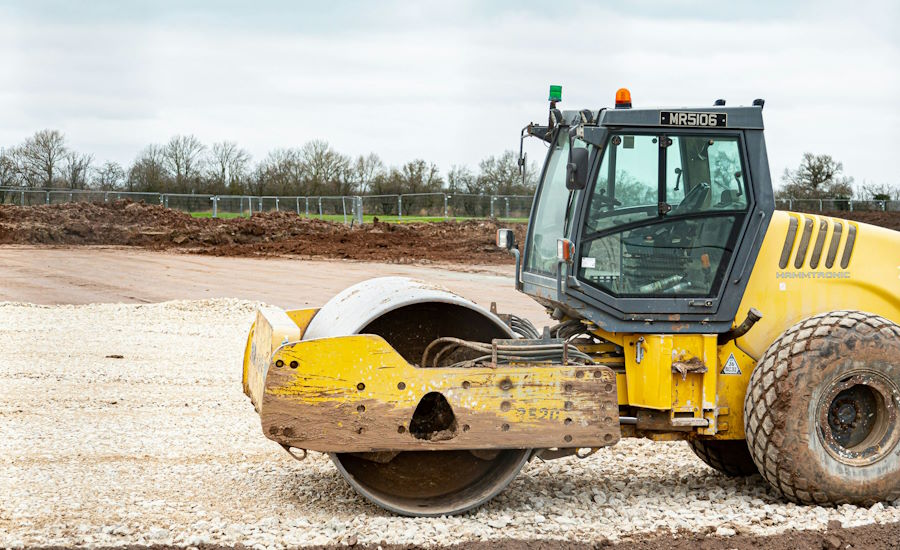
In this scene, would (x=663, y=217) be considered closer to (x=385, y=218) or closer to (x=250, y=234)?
(x=250, y=234)

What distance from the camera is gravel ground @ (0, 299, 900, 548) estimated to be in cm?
545

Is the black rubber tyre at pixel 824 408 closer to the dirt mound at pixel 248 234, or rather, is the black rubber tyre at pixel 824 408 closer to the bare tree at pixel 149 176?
the dirt mound at pixel 248 234

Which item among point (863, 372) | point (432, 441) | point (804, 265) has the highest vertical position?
point (804, 265)

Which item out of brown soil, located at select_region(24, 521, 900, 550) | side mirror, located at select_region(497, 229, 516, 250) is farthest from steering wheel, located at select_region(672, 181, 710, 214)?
brown soil, located at select_region(24, 521, 900, 550)

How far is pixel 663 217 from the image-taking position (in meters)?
6.07

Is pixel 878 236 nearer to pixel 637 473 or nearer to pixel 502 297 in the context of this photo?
pixel 637 473

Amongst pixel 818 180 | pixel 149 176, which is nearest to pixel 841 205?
pixel 818 180

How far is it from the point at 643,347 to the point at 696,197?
40.1 inches

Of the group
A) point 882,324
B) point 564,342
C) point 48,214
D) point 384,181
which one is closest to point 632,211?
point 564,342

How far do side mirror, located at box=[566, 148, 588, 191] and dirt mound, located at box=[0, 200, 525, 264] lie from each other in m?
21.4

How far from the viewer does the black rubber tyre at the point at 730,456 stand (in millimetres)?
6836

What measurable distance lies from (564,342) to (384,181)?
44162mm

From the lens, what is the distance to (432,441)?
5.62 m

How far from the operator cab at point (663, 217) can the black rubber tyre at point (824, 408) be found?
0.52 meters
